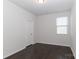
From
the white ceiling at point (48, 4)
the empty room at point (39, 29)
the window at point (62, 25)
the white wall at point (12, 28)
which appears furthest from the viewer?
the window at point (62, 25)

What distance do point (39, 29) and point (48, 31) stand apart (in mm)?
894

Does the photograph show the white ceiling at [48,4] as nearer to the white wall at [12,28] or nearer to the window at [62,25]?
the white wall at [12,28]

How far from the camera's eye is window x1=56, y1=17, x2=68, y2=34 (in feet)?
15.3

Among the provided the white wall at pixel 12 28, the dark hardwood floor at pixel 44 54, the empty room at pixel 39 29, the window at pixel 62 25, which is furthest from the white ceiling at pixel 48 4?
the dark hardwood floor at pixel 44 54

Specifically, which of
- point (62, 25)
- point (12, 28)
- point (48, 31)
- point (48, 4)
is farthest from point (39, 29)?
point (12, 28)

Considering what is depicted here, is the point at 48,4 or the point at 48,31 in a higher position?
the point at 48,4

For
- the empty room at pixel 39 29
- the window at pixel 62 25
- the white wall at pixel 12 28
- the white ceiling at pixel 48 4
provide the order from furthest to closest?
the window at pixel 62 25 < the white ceiling at pixel 48 4 < the empty room at pixel 39 29 < the white wall at pixel 12 28

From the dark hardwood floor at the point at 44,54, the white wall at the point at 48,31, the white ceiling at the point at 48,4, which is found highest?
the white ceiling at the point at 48,4

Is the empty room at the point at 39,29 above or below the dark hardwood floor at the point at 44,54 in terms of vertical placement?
above

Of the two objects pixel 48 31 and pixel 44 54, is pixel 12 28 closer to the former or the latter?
pixel 44 54

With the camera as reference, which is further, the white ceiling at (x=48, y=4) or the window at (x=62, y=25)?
the window at (x=62, y=25)

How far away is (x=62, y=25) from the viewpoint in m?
4.80

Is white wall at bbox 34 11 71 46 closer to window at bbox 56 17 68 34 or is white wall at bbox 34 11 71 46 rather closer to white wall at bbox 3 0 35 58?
window at bbox 56 17 68 34

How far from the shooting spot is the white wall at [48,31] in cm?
472
